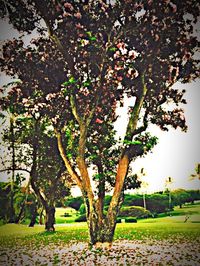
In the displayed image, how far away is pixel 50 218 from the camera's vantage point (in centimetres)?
524

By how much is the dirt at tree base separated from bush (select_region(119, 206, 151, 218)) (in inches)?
14.6

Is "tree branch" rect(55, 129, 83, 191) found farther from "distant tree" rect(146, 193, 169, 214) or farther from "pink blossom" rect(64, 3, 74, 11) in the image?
"pink blossom" rect(64, 3, 74, 11)

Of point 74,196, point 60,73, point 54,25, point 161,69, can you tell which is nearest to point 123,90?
point 161,69

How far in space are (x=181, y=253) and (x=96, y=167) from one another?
1.60 metres

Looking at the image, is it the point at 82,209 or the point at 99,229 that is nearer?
the point at 99,229

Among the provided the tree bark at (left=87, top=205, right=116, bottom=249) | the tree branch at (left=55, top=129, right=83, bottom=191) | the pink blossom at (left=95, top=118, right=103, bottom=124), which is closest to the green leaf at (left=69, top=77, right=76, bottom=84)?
the pink blossom at (left=95, top=118, right=103, bottom=124)

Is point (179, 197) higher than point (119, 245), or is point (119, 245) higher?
point (179, 197)

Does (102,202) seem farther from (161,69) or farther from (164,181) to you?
(161,69)

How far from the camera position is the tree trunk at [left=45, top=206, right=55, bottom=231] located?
5195mm

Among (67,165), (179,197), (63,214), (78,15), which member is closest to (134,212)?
(179,197)

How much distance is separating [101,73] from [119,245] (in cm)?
232

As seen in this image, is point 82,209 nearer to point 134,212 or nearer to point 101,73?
point 134,212

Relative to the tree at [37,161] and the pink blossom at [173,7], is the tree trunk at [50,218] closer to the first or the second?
the tree at [37,161]

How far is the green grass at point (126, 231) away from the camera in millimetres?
4664
